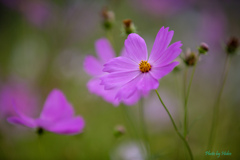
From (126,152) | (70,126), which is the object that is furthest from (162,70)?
(126,152)

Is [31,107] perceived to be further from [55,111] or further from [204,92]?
[204,92]

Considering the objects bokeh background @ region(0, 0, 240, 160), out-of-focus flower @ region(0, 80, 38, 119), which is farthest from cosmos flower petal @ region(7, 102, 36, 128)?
out-of-focus flower @ region(0, 80, 38, 119)

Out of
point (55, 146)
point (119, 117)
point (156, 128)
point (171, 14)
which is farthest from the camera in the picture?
point (171, 14)

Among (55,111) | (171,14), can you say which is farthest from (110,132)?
(171,14)

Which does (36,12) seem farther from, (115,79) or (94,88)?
(115,79)

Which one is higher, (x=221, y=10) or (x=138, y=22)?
(x=138, y=22)

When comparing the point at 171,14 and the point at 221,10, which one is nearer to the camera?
the point at 221,10

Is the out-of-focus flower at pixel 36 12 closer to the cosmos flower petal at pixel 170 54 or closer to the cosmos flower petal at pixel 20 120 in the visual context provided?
the cosmos flower petal at pixel 20 120

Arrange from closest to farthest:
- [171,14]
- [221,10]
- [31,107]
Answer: [31,107] < [221,10] < [171,14]
